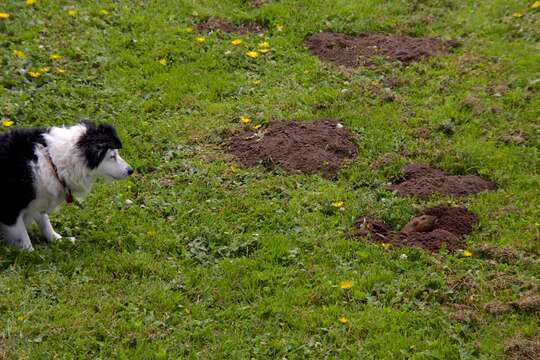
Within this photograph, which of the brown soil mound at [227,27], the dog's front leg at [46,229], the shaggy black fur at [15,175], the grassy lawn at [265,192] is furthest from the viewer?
the brown soil mound at [227,27]

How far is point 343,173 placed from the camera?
25.9 ft

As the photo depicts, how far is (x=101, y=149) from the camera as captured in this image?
643 centimetres

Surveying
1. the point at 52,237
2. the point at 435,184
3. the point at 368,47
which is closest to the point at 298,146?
the point at 435,184

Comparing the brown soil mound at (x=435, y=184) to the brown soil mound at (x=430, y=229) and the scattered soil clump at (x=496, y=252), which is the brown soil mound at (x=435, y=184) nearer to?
the brown soil mound at (x=430, y=229)

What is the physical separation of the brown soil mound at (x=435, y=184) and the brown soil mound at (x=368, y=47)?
304 centimetres

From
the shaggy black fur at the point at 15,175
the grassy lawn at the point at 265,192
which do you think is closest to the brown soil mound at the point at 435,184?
the grassy lawn at the point at 265,192

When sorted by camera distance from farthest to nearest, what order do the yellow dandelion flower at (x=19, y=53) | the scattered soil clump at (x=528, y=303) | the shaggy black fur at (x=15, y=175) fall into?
the yellow dandelion flower at (x=19, y=53), the shaggy black fur at (x=15, y=175), the scattered soil clump at (x=528, y=303)

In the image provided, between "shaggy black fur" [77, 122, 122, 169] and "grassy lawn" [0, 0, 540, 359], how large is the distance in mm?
811

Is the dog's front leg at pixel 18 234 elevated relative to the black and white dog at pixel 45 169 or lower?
lower

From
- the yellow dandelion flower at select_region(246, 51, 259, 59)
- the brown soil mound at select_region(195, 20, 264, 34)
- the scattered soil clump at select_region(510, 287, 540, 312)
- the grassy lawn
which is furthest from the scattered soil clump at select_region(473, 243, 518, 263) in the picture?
the brown soil mound at select_region(195, 20, 264, 34)

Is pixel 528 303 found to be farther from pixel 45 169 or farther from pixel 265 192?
pixel 45 169

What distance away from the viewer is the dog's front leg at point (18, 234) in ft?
20.3

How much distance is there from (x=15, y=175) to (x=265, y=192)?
8.71 ft

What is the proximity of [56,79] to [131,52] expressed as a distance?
4.42ft
